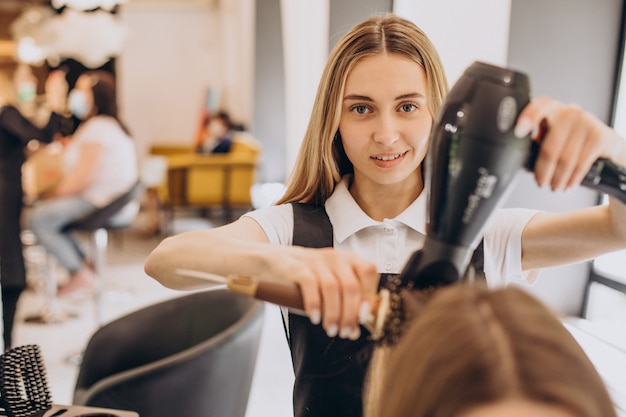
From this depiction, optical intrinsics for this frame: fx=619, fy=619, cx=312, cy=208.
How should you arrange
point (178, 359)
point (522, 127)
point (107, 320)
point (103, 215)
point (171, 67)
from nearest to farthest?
point (522, 127) < point (178, 359) < point (103, 215) < point (107, 320) < point (171, 67)

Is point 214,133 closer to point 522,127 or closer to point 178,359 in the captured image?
point 178,359

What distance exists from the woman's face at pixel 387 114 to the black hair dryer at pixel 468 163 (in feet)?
1.24

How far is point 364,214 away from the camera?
1146 millimetres

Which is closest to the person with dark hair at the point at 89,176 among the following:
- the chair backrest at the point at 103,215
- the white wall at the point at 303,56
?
the chair backrest at the point at 103,215

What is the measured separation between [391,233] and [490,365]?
639mm

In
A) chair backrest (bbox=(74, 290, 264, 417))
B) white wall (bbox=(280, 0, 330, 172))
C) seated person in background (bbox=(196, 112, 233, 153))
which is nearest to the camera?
chair backrest (bbox=(74, 290, 264, 417))

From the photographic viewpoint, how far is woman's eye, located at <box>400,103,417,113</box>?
1.06 metres

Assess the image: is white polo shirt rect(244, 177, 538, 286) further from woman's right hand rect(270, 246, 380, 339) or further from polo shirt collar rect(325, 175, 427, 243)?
woman's right hand rect(270, 246, 380, 339)

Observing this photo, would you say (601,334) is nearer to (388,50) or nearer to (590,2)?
(590,2)

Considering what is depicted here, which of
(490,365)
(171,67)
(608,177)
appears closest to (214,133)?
(171,67)

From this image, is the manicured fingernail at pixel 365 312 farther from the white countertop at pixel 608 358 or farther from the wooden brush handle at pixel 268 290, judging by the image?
the white countertop at pixel 608 358

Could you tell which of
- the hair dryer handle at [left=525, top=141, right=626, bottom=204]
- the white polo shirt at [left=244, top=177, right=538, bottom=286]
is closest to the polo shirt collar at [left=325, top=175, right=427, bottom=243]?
the white polo shirt at [left=244, top=177, right=538, bottom=286]

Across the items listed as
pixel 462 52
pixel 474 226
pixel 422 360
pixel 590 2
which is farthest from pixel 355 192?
pixel 590 2

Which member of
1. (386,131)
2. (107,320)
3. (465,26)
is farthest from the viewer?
(107,320)
